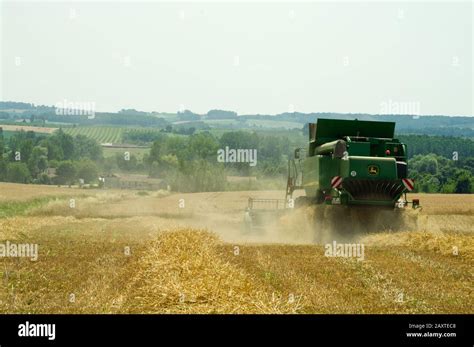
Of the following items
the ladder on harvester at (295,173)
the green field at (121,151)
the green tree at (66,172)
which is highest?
the ladder on harvester at (295,173)

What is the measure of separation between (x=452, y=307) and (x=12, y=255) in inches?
461

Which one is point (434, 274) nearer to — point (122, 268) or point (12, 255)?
point (122, 268)

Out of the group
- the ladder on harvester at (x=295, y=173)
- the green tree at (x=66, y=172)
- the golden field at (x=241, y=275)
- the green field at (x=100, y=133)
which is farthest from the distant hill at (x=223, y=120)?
the golden field at (x=241, y=275)

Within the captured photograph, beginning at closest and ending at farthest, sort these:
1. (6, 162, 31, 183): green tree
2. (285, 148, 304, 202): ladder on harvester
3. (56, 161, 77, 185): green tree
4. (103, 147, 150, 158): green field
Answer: (285, 148, 304, 202): ladder on harvester, (6, 162, 31, 183): green tree, (56, 161, 77, 185): green tree, (103, 147, 150, 158): green field

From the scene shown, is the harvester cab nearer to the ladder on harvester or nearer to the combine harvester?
the combine harvester

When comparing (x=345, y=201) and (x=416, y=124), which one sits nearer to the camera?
(x=345, y=201)

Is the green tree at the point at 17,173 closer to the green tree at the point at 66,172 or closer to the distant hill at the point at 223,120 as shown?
the green tree at the point at 66,172

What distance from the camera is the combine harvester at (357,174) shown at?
21.3m

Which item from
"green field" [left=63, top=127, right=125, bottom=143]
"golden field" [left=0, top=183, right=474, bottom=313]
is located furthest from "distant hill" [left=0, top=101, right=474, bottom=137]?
"golden field" [left=0, top=183, right=474, bottom=313]

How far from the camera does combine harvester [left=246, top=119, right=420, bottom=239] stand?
21.3 m

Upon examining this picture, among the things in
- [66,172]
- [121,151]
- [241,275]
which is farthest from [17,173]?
[241,275]

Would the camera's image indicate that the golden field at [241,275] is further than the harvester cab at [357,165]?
No

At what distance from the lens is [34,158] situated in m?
92.6
